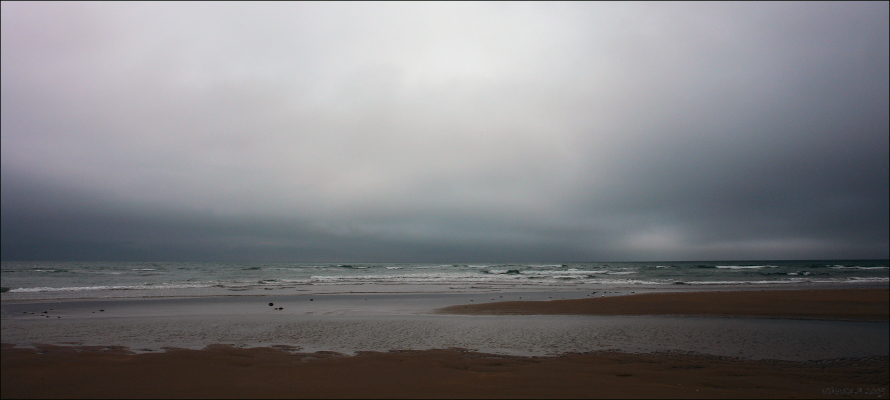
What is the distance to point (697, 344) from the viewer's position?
1014 cm

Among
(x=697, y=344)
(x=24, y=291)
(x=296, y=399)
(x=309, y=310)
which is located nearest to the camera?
(x=296, y=399)

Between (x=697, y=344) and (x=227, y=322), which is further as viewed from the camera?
(x=227, y=322)

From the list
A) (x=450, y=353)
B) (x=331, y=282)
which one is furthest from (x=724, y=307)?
(x=331, y=282)

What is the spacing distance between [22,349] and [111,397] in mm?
5847

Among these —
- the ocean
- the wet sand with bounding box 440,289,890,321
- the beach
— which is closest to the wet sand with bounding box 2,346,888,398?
the beach

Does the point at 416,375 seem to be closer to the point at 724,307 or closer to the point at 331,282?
the point at 724,307

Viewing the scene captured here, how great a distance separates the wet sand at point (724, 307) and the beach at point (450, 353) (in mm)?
192

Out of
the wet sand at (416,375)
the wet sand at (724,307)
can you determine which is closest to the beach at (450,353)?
the wet sand at (416,375)

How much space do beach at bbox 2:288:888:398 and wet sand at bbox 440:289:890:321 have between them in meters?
0.19

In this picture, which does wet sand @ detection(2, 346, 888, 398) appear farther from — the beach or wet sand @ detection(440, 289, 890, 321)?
wet sand @ detection(440, 289, 890, 321)

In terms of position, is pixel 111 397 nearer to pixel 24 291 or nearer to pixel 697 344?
pixel 697 344

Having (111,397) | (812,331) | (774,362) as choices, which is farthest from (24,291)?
(812,331)

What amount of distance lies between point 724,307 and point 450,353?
14.6 meters

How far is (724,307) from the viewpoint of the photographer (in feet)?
57.0
